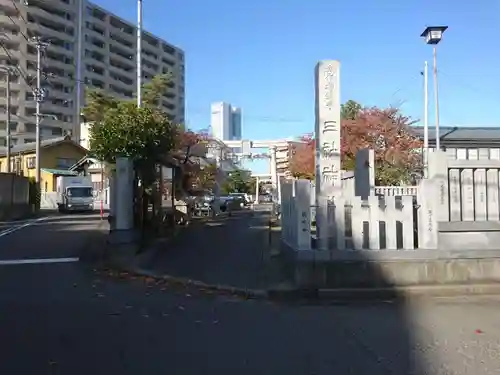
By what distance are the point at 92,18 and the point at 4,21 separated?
18.3 meters

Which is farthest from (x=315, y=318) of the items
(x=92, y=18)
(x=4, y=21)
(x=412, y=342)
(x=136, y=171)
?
(x=92, y=18)

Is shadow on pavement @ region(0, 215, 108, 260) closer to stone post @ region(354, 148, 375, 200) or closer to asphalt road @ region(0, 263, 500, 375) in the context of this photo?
asphalt road @ region(0, 263, 500, 375)

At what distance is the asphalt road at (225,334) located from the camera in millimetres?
5652

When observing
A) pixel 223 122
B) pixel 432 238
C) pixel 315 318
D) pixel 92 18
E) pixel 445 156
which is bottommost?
pixel 315 318

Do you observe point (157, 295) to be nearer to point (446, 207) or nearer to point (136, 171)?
point (446, 207)

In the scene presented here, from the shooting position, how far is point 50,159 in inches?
2302

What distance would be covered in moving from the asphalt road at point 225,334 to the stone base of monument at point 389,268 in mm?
770

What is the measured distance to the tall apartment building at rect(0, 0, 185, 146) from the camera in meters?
79.2

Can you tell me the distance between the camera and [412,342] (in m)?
6.60

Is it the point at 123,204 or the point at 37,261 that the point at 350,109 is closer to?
the point at 123,204

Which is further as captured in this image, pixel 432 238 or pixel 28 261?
pixel 28 261

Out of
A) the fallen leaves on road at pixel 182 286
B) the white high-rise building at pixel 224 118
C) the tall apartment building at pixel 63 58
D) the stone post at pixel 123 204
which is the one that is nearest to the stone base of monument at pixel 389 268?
the fallen leaves on road at pixel 182 286

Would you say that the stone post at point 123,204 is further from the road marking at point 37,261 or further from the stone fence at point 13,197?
the stone fence at point 13,197

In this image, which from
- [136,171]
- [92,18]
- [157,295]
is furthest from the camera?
[92,18]
